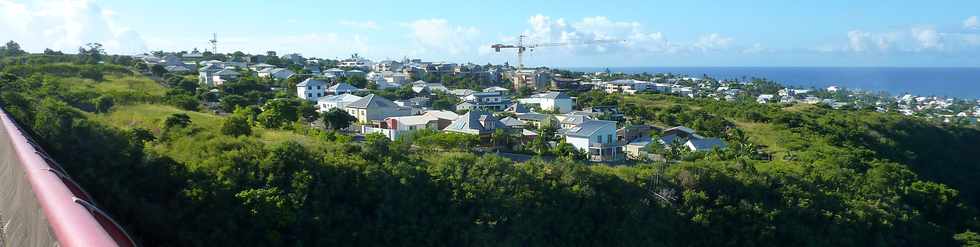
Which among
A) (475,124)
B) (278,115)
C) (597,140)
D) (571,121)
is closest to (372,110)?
(278,115)

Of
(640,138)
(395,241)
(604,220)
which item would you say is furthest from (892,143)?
(395,241)

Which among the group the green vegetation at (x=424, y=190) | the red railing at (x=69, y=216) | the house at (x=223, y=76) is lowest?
the green vegetation at (x=424, y=190)

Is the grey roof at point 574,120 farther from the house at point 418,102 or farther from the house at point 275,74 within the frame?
the house at point 275,74

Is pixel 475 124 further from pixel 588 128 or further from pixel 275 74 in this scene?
pixel 275 74

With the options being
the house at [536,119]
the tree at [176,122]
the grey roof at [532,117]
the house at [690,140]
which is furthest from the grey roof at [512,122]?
the tree at [176,122]

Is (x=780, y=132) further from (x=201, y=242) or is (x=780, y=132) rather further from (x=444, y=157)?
(x=201, y=242)

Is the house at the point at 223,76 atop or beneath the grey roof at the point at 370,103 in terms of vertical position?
atop
